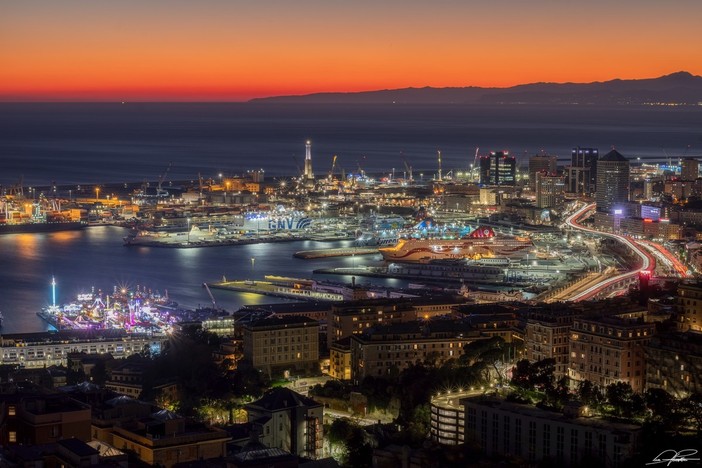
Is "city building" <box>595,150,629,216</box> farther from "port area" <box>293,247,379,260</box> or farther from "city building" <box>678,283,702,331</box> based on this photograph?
"city building" <box>678,283,702,331</box>

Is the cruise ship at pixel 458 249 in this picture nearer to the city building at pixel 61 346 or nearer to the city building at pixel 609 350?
the city building at pixel 61 346

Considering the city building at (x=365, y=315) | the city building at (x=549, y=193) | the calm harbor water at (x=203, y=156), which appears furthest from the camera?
the city building at (x=549, y=193)

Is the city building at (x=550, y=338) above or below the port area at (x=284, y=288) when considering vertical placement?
above

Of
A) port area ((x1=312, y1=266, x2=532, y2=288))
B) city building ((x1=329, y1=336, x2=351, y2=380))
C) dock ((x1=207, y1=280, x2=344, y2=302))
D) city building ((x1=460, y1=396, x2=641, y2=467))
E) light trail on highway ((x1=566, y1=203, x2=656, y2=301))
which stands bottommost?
port area ((x1=312, y1=266, x2=532, y2=288))

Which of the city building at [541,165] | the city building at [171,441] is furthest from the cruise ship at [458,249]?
the city building at [171,441]

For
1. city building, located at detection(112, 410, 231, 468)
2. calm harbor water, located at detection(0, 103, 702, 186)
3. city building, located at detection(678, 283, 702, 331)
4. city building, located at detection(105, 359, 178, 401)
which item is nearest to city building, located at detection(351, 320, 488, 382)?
city building, located at detection(105, 359, 178, 401)

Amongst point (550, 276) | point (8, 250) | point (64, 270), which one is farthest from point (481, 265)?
point (8, 250)

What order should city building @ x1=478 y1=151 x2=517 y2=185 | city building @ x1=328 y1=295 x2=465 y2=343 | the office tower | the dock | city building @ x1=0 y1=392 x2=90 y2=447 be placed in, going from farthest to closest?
city building @ x1=478 y1=151 x2=517 y2=185
the office tower
the dock
city building @ x1=328 y1=295 x2=465 y2=343
city building @ x1=0 y1=392 x2=90 y2=447

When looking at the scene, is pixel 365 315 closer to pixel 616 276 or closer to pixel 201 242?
pixel 616 276
